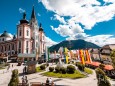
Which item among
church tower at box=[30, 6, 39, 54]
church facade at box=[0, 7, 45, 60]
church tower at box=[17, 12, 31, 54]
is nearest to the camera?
church facade at box=[0, 7, 45, 60]

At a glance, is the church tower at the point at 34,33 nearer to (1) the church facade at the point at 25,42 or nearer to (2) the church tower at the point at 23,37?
(1) the church facade at the point at 25,42

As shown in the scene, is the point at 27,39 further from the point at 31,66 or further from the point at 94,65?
the point at 31,66

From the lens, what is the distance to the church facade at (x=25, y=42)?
274 feet

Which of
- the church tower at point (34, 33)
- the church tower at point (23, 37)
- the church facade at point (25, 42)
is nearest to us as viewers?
the church facade at point (25, 42)

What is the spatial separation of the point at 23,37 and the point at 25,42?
2895 mm

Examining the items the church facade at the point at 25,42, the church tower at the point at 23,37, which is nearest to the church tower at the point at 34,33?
the church facade at the point at 25,42

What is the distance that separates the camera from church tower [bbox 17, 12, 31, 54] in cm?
8400

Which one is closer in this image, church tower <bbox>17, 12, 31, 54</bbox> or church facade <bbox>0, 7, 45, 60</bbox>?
church facade <bbox>0, 7, 45, 60</bbox>

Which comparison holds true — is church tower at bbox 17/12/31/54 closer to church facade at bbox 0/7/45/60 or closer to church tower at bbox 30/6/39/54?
church facade at bbox 0/7/45/60

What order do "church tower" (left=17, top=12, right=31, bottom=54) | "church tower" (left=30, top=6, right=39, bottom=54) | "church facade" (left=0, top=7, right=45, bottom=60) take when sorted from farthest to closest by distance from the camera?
"church tower" (left=30, top=6, right=39, bottom=54) < "church tower" (left=17, top=12, right=31, bottom=54) < "church facade" (left=0, top=7, right=45, bottom=60)

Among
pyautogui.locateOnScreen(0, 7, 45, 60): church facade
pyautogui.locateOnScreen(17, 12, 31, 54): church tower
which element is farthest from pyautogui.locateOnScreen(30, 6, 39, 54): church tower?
pyautogui.locateOnScreen(17, 12, 31, 54): church tower

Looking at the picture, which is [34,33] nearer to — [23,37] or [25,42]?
[25,42]

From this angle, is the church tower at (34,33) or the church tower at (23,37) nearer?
the church tower at (23,37)

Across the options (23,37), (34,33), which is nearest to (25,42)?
(23,37)
